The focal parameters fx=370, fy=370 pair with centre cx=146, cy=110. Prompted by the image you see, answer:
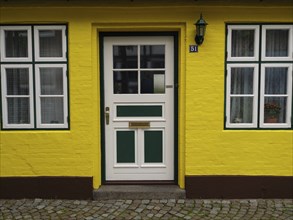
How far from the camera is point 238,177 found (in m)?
5.80

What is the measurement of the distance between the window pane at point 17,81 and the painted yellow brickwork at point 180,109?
65cm

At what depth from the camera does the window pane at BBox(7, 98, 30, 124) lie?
587cm

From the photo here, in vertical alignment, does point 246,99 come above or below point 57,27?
below

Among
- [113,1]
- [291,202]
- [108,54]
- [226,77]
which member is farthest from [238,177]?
[113,1]

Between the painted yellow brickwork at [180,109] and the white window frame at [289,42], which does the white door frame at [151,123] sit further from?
the white window frame at [289,42]

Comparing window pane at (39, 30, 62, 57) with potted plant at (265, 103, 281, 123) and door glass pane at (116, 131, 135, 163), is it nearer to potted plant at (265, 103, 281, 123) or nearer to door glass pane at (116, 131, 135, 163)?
door glass pane at (116, 131, 135, 163)

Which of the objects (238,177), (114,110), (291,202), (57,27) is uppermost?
(57,27)

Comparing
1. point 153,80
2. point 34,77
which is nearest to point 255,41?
point 153,80

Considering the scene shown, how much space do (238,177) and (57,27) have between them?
3.65 metres

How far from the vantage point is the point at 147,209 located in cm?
544

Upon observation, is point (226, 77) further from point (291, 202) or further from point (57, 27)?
→ point (57, 27)

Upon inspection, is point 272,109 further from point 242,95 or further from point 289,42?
point 289,42

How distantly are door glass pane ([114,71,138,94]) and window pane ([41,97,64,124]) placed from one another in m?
0.94

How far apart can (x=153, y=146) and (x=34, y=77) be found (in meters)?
2.19
